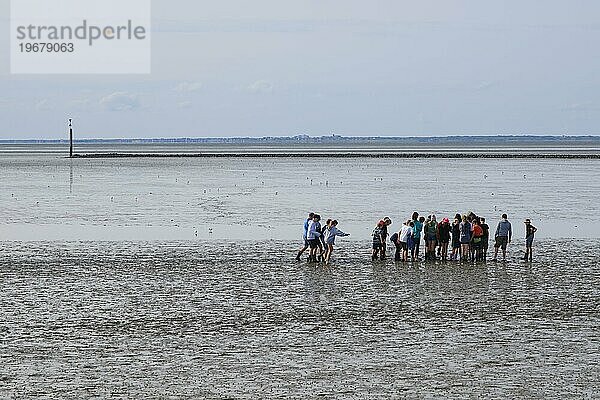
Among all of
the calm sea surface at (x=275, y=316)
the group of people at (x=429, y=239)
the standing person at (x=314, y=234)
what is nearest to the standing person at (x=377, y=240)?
the group of people at (x=429, y=239)

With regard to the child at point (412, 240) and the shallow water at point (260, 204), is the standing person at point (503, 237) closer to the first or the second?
the child at point (412, 240)

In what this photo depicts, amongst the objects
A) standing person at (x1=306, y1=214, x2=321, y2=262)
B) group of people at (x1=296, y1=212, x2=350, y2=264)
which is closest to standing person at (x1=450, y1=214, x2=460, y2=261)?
group of people at (x1=296, y1=212, x2=350, y2=264)

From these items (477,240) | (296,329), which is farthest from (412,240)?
(296,329)

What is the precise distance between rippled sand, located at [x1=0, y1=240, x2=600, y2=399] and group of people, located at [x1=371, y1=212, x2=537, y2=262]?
2.61 feet

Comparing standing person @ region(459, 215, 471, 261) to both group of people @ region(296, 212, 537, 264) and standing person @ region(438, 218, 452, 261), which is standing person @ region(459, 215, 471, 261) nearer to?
group of people @ region(296, 212, 537, 264)

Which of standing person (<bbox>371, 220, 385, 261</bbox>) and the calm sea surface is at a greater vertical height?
standing person (<bbox>371, 220, 385, 261</bbox>)

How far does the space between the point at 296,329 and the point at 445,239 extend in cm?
1125

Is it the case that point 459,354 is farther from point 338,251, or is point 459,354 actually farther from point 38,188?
point 38,188

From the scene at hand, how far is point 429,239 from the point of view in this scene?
93.2 ft

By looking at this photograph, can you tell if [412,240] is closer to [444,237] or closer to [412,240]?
[412,240]

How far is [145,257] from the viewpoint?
2981 centimetres

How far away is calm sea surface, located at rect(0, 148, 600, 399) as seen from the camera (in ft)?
48.8

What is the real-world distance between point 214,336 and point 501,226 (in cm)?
1343

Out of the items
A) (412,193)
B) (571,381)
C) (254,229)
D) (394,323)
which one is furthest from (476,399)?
(412,193)
